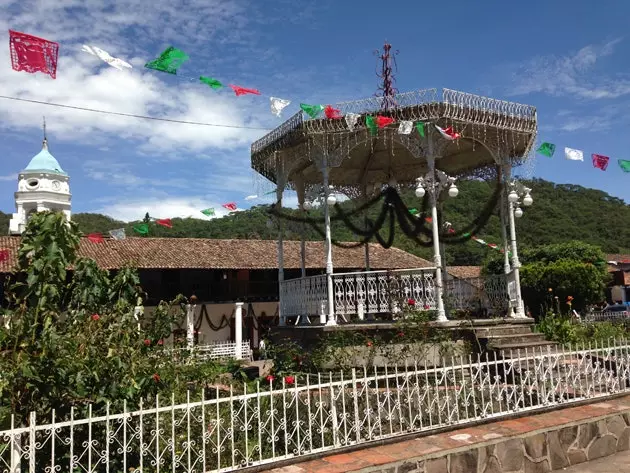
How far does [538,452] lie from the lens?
5.20 m

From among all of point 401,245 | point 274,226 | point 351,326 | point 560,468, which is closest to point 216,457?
point 560,468

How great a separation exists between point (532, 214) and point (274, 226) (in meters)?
40.6

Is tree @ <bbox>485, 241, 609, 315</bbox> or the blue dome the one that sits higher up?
the blue dome

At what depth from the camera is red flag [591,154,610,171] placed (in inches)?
419

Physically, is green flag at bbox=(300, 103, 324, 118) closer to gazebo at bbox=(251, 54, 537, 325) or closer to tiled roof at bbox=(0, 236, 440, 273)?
gazebo at bbox=(251, 54, 537, 325)

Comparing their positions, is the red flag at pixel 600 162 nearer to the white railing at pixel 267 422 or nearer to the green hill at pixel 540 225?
the white railing at pixel 267 422

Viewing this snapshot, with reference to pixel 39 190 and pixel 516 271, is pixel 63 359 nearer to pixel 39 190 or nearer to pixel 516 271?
pixel 516 271

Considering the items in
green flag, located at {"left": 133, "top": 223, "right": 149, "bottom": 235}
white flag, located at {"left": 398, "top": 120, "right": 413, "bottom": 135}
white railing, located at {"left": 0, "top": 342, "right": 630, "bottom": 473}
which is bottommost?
white railing, located at {"left": 0, "top": 342, "right": 630, "bottom": 473}

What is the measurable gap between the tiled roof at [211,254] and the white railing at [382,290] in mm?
13958

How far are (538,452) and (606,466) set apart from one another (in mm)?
824

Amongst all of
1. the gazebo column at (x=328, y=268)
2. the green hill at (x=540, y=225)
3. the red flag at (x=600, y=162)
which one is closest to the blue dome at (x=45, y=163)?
the green hill at (x=540, y=225)

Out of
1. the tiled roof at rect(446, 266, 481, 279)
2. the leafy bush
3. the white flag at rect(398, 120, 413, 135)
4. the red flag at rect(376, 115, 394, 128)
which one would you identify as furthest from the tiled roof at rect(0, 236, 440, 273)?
the leafy bush

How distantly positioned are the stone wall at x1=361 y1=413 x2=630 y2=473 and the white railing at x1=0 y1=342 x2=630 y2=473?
61 cm

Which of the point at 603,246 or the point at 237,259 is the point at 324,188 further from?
the point at 603,246
